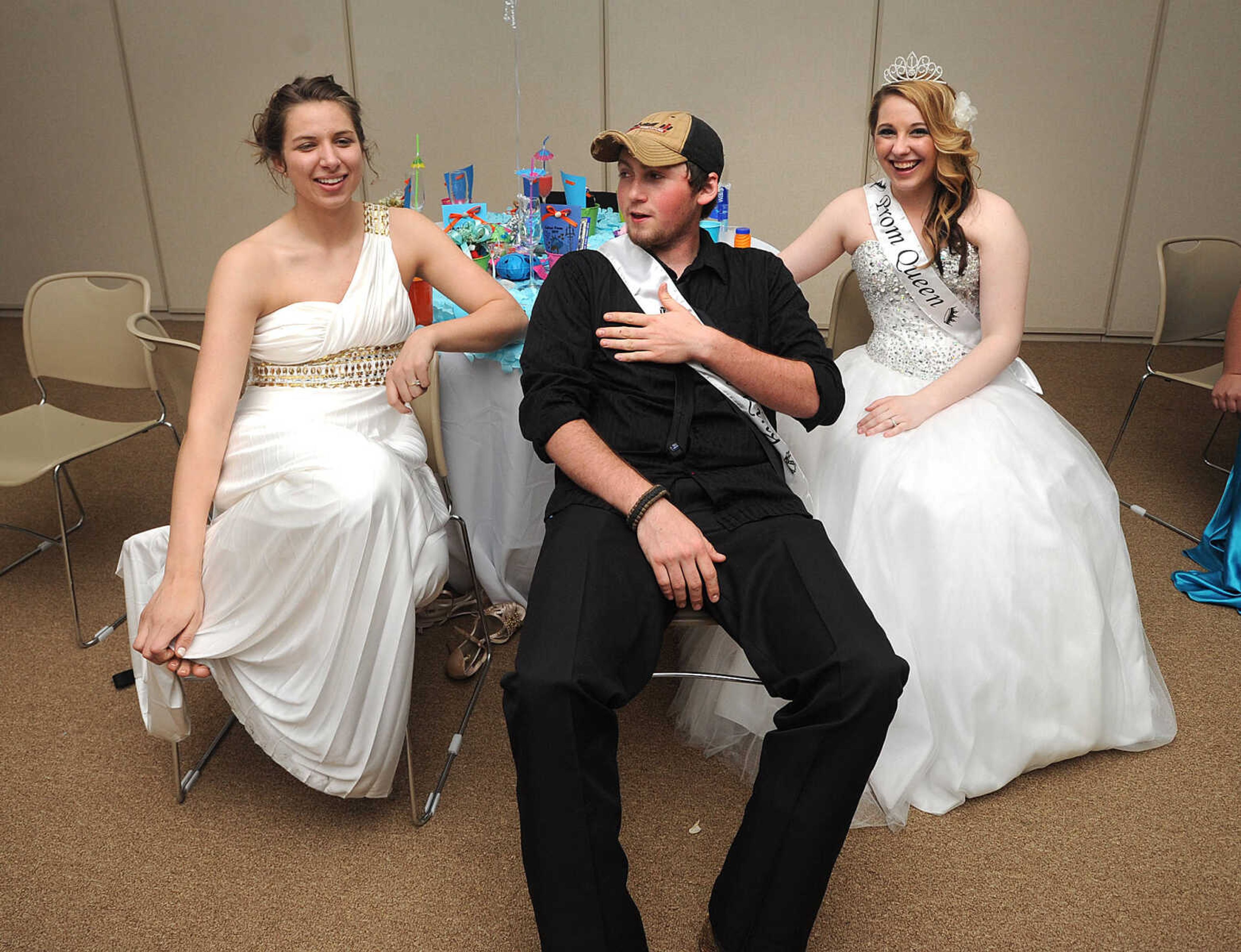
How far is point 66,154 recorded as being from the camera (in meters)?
5.30

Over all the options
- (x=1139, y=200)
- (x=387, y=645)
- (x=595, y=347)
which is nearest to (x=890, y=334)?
(x=595, y=347)

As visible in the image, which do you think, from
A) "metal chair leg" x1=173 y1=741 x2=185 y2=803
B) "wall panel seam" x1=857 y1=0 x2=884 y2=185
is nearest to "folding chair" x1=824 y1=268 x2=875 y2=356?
"metal chair leg" x1=173 y1=741 x2=185 y2=803

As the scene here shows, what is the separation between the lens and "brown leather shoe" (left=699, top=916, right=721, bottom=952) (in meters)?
1.67

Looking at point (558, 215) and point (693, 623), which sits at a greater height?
point (558, 215)

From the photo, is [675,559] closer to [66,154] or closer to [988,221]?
[988,221]

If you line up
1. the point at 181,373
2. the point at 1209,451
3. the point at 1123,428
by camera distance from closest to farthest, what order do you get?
the point at 181,373 < the point at 1123,428 < the point at 1209,451

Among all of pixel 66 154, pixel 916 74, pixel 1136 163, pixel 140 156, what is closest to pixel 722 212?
pixel 916 74

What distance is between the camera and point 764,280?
2.00m

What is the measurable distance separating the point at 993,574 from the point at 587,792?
0.96 m

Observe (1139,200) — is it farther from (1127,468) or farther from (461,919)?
(461,919)

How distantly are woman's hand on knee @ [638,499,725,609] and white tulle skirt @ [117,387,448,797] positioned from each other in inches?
19.2

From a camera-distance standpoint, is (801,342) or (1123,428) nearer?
(801,342)

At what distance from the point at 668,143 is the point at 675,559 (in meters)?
0.77

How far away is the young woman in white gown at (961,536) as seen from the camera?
1.97m
